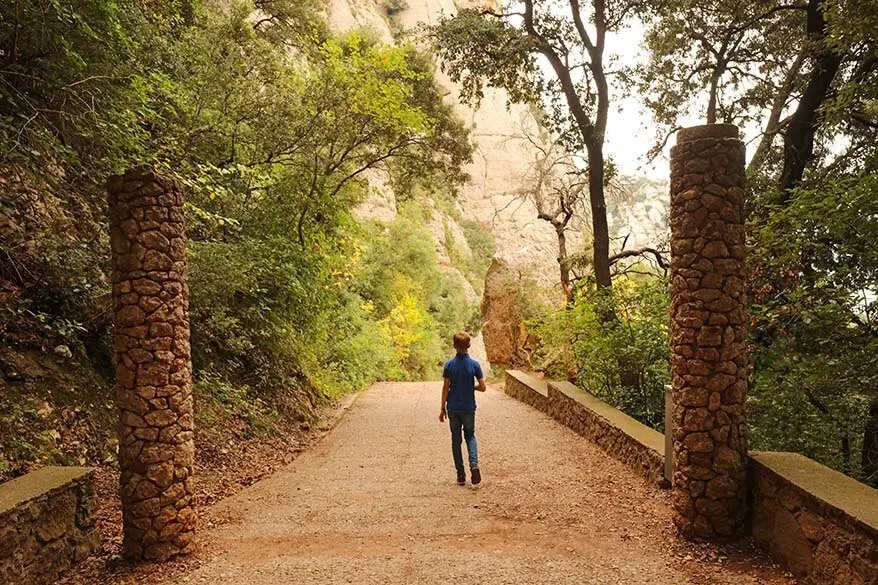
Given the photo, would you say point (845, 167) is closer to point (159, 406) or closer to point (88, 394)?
point (159, 406)

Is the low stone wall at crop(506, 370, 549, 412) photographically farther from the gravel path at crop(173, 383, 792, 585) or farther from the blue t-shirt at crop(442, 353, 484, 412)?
the blue t-shirt at crop(442, 353, 484, 412)

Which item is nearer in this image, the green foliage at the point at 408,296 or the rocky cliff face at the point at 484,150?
the green foliage at the point at 408,296

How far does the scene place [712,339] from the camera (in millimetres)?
4668

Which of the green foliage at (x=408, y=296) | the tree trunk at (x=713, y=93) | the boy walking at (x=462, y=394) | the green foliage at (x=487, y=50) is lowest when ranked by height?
the boy walking at (x=462, y=394)

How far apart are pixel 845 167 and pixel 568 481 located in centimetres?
650

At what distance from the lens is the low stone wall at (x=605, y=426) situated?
22.1 ft

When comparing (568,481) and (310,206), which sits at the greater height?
(310,206)

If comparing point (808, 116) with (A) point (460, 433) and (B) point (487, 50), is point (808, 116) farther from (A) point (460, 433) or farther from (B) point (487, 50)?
(A) point (460, 433)

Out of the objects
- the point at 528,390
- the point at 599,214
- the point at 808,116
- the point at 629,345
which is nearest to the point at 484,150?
the point at 528,390

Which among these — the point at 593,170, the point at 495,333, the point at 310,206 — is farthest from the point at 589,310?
the point at 495,333

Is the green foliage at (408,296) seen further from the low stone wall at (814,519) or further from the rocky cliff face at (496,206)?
the low stone wall at (814,519)

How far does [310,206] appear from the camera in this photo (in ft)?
36.8

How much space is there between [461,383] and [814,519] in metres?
3.51

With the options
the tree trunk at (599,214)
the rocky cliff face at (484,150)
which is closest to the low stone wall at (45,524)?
the tree trunk at (599,214)
